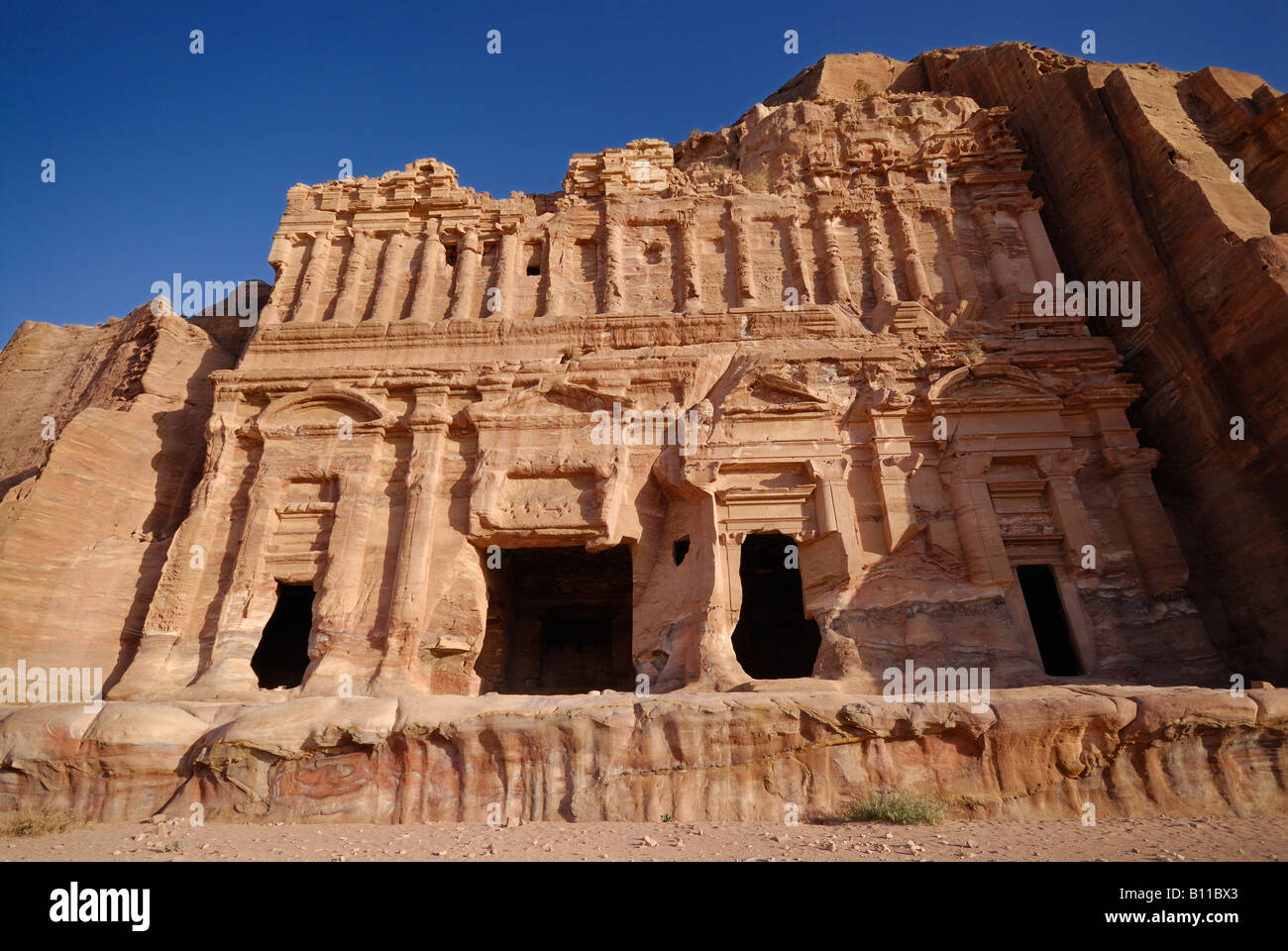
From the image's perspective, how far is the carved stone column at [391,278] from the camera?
1587 centimetres

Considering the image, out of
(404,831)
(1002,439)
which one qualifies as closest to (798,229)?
(1002,439)

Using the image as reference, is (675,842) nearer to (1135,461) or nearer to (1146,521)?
(1146,521)

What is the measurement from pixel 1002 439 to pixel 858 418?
2.52 metres

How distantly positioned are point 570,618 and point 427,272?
343 inches

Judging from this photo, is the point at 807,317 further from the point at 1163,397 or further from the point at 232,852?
the point at 232,852

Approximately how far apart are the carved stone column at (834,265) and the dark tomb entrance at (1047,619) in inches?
254

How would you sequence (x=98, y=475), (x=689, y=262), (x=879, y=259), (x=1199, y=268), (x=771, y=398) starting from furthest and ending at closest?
(x=689, y=262) < (x=879, y=259) < (x=771, y=398) < (x=98, y=475) < (x=1199, y=268)

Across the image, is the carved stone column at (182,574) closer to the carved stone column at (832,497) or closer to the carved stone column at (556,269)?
the carved stone column at (556,269)

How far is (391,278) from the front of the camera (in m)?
16.4

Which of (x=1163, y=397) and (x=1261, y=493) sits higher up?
(x=1163, y=397)

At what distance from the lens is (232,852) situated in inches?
257

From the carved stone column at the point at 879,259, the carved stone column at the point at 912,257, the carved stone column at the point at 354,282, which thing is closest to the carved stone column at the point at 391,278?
the carved stone column at the point at 354,282

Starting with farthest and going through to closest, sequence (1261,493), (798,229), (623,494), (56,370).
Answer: (56,370)
(798,229)
(623,494)
(1261,493)

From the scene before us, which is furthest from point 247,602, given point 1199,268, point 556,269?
point 1199,268
